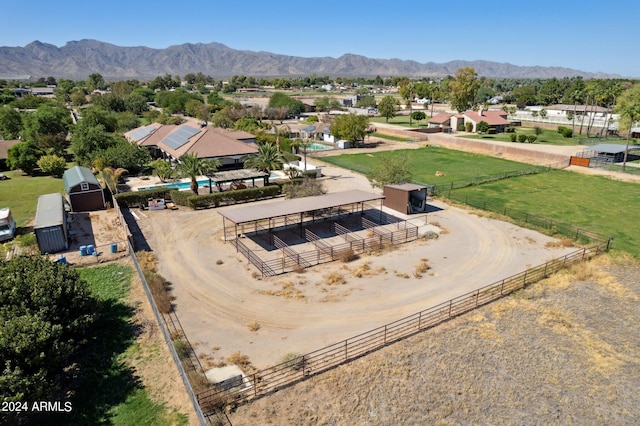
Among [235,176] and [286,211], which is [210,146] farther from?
[286,211]

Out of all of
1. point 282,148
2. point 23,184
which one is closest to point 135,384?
point 23,184

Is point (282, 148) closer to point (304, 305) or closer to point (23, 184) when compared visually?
point (23, 184)

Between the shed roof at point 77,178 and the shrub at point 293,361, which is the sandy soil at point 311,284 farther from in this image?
the shed roof at point 77,178

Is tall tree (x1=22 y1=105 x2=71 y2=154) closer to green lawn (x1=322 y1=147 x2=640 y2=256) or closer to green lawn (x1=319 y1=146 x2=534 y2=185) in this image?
green lawn (x1=319 y1=146 x2=534 y2=185)

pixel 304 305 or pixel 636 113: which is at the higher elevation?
pixel 636 113

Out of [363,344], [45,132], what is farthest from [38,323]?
[45,132]

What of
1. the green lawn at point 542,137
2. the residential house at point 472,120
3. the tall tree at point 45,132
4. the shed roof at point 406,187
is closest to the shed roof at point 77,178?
the tall tree at point 45,132

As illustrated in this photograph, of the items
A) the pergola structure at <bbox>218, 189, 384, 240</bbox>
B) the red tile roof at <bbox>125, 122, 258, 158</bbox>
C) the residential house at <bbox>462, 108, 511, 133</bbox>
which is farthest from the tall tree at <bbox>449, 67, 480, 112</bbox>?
the pergola structure at <bbox>218, 189, 384, 240</bbox>
